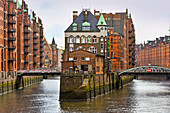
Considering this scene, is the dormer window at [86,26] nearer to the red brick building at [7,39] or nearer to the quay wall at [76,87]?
the red brick building at [7,39]

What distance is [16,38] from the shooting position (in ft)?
339

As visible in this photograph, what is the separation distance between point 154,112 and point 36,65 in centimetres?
9395

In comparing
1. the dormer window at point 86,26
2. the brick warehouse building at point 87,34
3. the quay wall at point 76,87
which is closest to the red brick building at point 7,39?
the brick warehouse building at point 87,34

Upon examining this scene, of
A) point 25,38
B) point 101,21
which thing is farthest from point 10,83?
point 25,38

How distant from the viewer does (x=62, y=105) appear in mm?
59125

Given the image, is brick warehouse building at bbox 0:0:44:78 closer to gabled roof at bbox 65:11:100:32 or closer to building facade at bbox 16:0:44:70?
building facade at bbox 16:0:44:70

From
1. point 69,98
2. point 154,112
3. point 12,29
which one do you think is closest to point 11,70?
point 12,29

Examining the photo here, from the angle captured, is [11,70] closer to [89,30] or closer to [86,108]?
[89,30]

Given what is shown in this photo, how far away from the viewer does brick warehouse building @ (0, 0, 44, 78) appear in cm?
8709

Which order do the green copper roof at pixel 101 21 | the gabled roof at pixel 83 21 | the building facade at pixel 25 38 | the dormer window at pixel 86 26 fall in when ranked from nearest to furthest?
the green copper roof at pixel 101 21 → the dormer window at pixel 86 26 → the gabled roof at pixel 83 21 → the building facade at pixel 25 38

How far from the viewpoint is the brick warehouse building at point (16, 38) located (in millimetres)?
87094

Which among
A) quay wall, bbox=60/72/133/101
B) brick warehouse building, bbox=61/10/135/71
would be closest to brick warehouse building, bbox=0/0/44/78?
brick warehouse building, bbox=61/10/135/71

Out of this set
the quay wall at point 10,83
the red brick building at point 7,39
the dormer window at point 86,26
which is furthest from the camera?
the dormer window at point 86,26

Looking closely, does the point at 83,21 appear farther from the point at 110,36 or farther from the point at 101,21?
the point at 110,36
